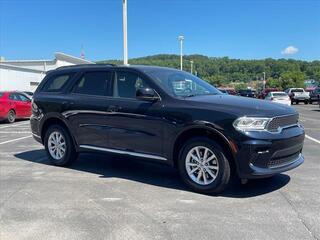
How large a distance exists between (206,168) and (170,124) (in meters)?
0.83

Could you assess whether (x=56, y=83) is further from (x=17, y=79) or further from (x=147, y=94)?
(x=17, y=79)

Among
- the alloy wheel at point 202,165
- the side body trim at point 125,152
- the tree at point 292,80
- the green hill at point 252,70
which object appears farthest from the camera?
the green hill at point 252,70

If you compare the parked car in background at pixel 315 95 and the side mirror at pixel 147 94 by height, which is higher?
the side mirror at pixel 147 94

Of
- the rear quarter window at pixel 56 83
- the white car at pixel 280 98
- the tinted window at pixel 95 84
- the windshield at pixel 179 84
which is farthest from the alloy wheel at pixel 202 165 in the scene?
the white car at pixel 280 98

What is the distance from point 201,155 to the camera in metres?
6.27

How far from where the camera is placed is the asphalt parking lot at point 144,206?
15.4 ft

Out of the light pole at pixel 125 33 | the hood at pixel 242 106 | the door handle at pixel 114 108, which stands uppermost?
A: the light pole at pixel 125 33

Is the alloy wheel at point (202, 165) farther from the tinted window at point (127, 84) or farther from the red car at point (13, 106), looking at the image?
the red car at point (13, 106)

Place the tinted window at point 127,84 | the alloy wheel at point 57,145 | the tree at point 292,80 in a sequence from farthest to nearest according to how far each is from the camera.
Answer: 1. the tree at point 292,80
2. the alloy wheel at point 57,145
3. the tinted window at point 127,84

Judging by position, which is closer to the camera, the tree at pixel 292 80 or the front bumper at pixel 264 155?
A: the front bumper at pixel 264 155

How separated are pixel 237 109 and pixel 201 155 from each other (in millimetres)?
828

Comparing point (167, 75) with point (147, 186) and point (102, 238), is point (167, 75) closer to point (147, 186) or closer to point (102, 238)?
point (147, 186)

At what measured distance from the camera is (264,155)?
5832mm

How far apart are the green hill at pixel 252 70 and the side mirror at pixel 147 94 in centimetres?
8072
